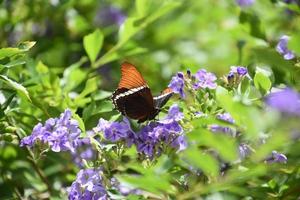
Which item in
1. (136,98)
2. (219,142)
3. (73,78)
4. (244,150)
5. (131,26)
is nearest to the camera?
(219,142)

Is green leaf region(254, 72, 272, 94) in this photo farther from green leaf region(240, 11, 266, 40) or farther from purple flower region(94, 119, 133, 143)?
green leaf region(240, 11, 266, 40)

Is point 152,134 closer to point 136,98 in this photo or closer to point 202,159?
point 136,98

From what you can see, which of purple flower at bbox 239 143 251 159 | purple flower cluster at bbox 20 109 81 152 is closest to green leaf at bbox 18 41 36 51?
purple flower cluster at bbox 20 109 81 152

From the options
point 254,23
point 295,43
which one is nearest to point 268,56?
point 295,43

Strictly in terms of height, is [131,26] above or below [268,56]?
below

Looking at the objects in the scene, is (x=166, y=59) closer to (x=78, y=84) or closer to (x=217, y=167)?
(x=78, y=84)

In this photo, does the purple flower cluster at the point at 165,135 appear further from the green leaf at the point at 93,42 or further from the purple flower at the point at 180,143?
the green leaf at the point at 93,42

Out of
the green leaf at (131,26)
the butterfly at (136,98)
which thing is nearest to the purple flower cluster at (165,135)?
the butterfly at (136,98)

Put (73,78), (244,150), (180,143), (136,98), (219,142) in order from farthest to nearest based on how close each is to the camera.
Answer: (73,78), (136,98), (180,143), (244,150), (219,142)
